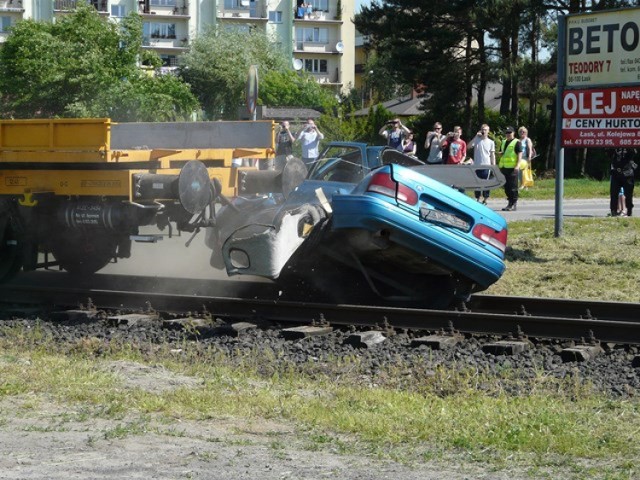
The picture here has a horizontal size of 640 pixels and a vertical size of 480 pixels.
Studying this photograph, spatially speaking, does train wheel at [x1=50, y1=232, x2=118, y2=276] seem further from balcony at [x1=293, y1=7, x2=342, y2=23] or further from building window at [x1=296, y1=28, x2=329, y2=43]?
building window at [x1=296, y1=28, x2=329, y2=43]

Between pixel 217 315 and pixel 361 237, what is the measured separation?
1593mm

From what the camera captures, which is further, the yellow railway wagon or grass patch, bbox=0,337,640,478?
the yellow railway wagon

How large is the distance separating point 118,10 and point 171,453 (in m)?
86.1

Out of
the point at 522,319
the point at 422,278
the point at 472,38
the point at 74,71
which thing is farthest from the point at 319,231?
the point at 74,71

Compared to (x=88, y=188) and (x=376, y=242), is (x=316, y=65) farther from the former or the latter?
(x=376, y=242)

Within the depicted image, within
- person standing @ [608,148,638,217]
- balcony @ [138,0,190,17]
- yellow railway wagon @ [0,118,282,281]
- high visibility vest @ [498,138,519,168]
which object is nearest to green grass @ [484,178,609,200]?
high visibility vest @ [498,138,519,168]

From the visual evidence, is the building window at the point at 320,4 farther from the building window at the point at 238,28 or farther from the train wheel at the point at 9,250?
the train wheel at the point at 9,250

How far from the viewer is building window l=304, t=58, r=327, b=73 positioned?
102m

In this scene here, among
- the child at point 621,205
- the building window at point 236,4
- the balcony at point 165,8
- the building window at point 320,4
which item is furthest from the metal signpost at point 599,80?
the building window at point 320,4

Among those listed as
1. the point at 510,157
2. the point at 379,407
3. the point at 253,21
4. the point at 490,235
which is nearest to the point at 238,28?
the point at 253,21

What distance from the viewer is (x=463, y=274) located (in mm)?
10406

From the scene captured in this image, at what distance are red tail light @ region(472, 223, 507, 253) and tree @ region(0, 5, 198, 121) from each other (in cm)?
3842

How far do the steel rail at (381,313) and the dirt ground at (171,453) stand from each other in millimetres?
3332

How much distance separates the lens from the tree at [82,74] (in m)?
50.9
